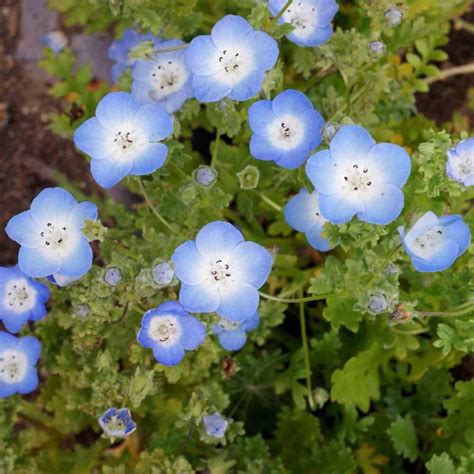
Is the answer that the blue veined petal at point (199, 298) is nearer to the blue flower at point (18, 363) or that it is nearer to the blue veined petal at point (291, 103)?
the blue veined petal at point (291, 103)

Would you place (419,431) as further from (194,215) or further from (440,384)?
(194,215)

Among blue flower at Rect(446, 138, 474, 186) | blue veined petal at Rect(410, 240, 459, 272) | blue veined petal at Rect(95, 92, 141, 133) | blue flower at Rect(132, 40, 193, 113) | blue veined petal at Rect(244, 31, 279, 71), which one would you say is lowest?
blue flower at Rect(132, 40, 193, 113)

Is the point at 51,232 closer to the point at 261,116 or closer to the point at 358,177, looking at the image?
the point at 261,116

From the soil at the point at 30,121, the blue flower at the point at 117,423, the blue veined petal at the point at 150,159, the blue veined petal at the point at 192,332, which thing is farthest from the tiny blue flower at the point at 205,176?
the soil at the point at 30,121

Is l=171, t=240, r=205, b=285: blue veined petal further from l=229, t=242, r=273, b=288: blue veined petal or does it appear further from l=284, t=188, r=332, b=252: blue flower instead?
l=284, t=188, r=332, b=252: blue flower

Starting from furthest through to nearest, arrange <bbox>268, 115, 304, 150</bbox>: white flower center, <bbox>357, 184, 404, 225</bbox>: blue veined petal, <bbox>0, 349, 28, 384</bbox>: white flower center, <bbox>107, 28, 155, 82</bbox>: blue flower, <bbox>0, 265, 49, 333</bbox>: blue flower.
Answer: <bbox>107, 28, 155, 82</bbox>: blue flower → <bbox>0, 349, 28, 384</bbox>: white flower center → <bbox>0, 265, 49, 333</bbox>: blue flower → <bbox>268, 115, 304, 150</bbox>: white flower center → <bbox>357, 184, 404, 225</bbox>: blue veined petal

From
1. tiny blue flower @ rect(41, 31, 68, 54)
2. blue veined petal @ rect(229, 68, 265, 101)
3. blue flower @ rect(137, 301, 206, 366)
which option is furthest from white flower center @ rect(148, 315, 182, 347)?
tiny blue flower @ rect(41, 31, 68, 54)

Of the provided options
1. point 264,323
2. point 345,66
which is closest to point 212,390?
point 264,323

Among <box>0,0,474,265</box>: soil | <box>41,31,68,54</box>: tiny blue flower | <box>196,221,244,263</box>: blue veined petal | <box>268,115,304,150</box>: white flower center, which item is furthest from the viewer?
<box>0,0,474,265</box>: soil

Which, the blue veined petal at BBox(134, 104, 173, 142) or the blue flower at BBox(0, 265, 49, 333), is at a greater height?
the blue veined petal at BBox(134, 104, 173, 142)
